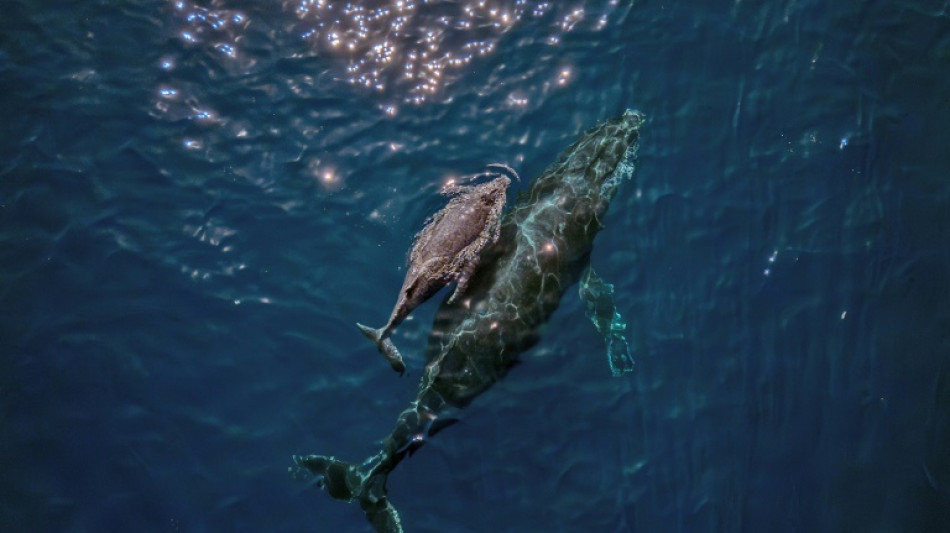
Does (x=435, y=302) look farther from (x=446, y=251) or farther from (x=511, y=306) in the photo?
(x=511, y=306)

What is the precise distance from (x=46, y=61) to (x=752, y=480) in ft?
44.7

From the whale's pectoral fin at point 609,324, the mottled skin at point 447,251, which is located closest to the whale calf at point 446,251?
the mottled skin at point 447,251

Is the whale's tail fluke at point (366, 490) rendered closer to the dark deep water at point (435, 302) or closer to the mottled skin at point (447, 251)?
the dark deep water at point (435, 302)

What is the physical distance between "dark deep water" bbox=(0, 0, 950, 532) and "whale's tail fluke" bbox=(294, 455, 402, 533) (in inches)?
13.6

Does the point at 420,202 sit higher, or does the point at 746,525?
the point at 420,202

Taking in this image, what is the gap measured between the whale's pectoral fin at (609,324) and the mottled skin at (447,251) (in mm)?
1741

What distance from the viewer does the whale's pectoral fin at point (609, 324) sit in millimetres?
10344

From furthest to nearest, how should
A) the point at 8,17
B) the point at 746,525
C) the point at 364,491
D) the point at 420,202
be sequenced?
the point at 8,17 < the point at 420,202 < the point at 746,525 < the point at 364,491

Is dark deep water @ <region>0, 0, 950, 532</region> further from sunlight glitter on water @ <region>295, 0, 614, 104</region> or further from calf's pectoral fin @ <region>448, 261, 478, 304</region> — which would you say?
calf's pectoral fin @ <region>448, 261, 478, 304</region>

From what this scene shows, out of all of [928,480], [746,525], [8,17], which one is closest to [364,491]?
[746,525]

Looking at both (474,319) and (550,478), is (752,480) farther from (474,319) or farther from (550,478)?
(474,319)

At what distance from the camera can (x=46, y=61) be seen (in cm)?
1161

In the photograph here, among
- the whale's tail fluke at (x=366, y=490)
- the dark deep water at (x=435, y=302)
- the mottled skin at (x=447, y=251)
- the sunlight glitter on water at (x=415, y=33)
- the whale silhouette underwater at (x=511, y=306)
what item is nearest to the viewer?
the whale's tail fluke at (x=366, y=490)

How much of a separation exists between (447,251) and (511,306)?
49.2 inches
